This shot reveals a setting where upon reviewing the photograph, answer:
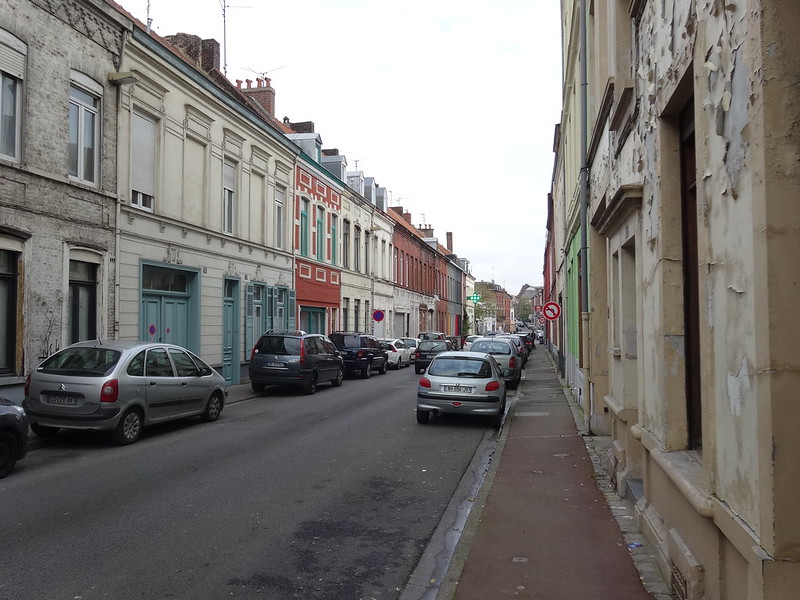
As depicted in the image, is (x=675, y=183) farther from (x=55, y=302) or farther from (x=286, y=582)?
(x=55, y=302)

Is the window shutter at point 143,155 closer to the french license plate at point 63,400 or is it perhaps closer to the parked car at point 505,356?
the french license plate at point 63,400

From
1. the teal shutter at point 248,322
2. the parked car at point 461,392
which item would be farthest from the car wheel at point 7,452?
the teal shutter at point 248,322

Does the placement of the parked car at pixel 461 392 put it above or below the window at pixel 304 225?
below

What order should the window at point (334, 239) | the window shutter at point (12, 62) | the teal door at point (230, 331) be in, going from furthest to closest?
the window at point (334, 239)
the teal door at point (230, 331)
the window shutter at point (12, 62)

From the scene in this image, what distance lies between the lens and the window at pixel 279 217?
24706mm

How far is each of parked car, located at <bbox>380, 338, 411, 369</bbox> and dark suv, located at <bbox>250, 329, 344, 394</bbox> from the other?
10.2m

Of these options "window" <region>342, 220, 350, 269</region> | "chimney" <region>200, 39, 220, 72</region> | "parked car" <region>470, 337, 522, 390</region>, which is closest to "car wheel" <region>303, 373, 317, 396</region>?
"parked car" <region>470, 337, 522, 390</region>

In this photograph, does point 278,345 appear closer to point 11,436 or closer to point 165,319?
point 165,319

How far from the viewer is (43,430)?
10.5m

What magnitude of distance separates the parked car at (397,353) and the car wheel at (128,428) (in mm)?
18713

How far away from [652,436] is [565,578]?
4.84 ft

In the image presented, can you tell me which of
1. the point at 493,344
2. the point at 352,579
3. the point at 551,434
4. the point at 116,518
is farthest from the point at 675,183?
the point at 493,344

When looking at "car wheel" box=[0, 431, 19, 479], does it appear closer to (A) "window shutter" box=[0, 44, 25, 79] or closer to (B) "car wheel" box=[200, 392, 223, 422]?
(B) "car wheel" box=[200, 392, 223, 422]

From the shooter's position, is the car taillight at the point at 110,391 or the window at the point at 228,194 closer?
the car taillight at the point at 110,391
